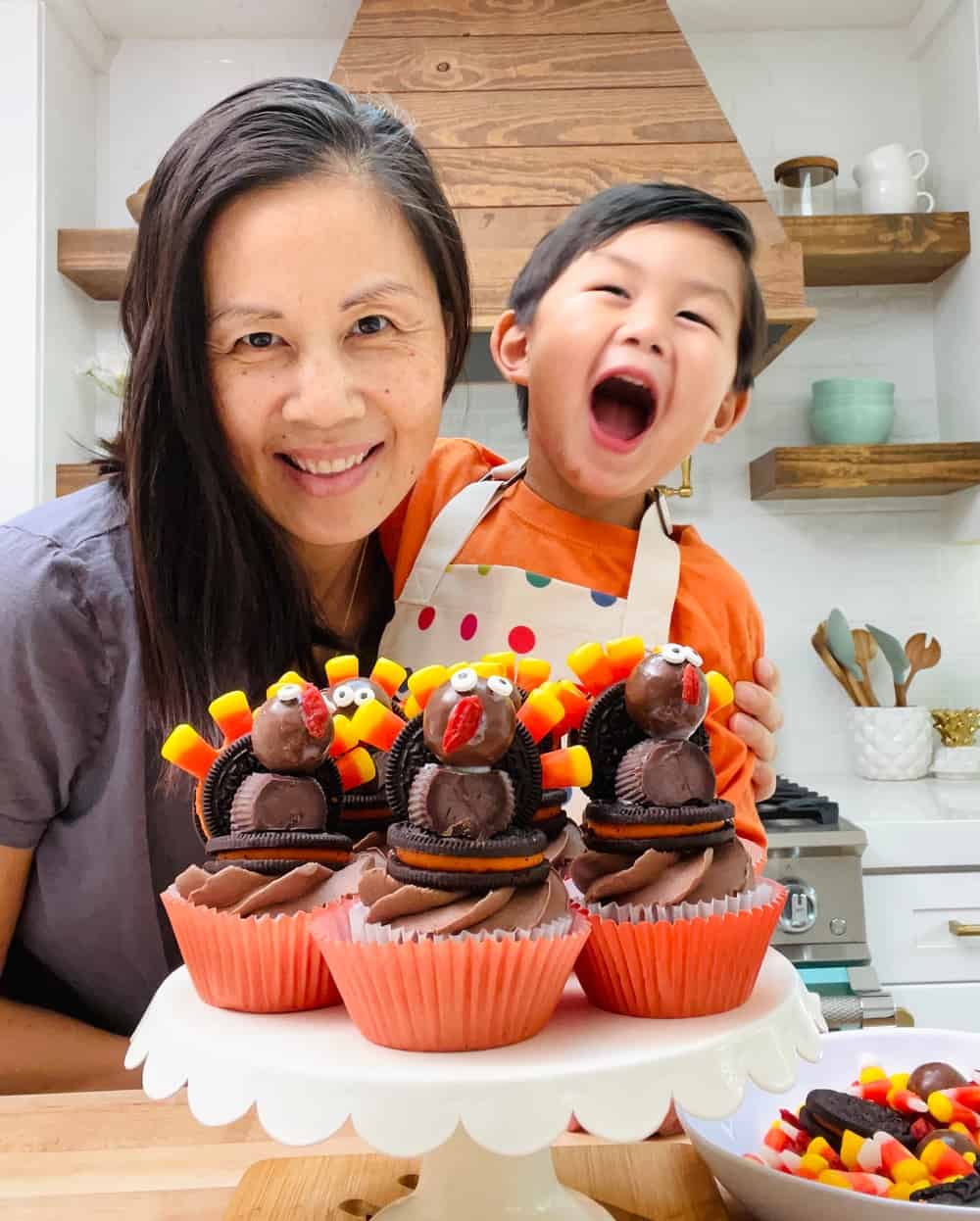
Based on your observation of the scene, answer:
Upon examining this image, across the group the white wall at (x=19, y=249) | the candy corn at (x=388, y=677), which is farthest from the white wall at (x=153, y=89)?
the candy corn at (x=388, y=677)

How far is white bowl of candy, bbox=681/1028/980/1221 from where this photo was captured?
68cm

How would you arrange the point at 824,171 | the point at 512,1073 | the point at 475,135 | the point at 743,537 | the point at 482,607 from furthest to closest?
the point at 743,537, the point at 824,171, the point at 475,135, the point at 482,607, the point at 512,1073

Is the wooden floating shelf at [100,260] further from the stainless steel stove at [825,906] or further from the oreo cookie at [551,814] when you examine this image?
the oreo cookie at [551,814]

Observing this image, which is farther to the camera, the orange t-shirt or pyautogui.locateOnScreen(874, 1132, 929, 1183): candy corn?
the orange t-shirt

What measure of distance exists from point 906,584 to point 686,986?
2.68 metres

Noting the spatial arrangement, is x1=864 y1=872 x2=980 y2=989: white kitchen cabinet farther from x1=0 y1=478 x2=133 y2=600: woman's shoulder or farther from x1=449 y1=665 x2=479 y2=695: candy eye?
x1=449 y1=665 x2=479 y2=695: candy eye

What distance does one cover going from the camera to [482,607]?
1.39 meters

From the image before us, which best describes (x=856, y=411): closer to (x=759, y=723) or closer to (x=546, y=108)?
(x=546, y=108)

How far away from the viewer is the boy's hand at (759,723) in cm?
135

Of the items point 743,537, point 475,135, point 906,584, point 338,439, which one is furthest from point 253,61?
point 338,439

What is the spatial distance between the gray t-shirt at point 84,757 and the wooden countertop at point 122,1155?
212mm

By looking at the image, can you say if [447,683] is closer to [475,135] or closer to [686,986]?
[686,986]

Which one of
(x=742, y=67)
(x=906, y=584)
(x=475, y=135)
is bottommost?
(x=906, y=584)

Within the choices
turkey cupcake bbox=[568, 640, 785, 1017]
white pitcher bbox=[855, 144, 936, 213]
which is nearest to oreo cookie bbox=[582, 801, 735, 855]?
turkey cupcake bbox=[568, 640, 785, 1017]
